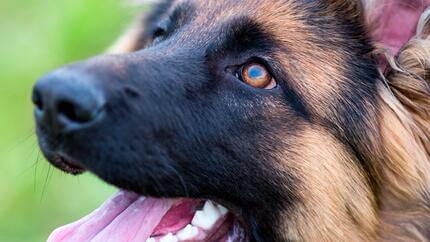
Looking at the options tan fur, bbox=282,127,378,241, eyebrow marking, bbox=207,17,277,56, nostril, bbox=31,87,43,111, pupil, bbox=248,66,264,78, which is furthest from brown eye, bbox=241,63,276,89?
nostril, bbox=31,87,43,111

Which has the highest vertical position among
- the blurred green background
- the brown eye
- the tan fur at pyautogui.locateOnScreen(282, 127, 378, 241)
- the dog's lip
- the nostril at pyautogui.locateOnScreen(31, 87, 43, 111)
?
the blurred green background

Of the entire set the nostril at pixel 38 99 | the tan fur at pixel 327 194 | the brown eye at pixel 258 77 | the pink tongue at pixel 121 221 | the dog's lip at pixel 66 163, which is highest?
the nostril at pixel 38 99

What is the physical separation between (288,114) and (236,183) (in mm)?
425

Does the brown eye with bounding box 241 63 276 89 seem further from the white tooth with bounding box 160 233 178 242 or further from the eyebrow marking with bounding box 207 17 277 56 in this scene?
the white tooth with bounding box 160 233 178 242

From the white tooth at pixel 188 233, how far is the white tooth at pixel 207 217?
0.04m

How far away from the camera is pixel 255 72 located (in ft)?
13.5

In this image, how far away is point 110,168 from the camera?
3.77 meters

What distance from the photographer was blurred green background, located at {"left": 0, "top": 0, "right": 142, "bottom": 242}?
7.41 metres

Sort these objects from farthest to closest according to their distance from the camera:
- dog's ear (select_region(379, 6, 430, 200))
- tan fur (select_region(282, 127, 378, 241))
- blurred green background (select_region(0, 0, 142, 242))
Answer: blurred green background (select_region(0, 0, 142, 242)) < dog's ear (select_region(379, 6, 430, 200)) < tan fur (select_region(282, 127, 378, 241))

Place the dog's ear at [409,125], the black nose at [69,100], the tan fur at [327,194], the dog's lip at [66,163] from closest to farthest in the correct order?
1. the black nose at [69,100]
2. the dog's lip at [66,163]
3. the tan fur at [327,194]
4. the dog's ear at [409,125]

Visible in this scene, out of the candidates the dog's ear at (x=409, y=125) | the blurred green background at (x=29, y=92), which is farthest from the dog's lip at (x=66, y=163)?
the blurred green background at (x=29, y=92)

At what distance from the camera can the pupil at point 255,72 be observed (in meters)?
4.12

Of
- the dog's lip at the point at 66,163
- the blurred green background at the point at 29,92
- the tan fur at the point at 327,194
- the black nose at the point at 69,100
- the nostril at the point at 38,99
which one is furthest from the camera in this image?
the blurred green background at the point at 29,92

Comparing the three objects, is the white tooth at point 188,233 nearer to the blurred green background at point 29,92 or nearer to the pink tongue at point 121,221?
the pink tongue at point 121,221
